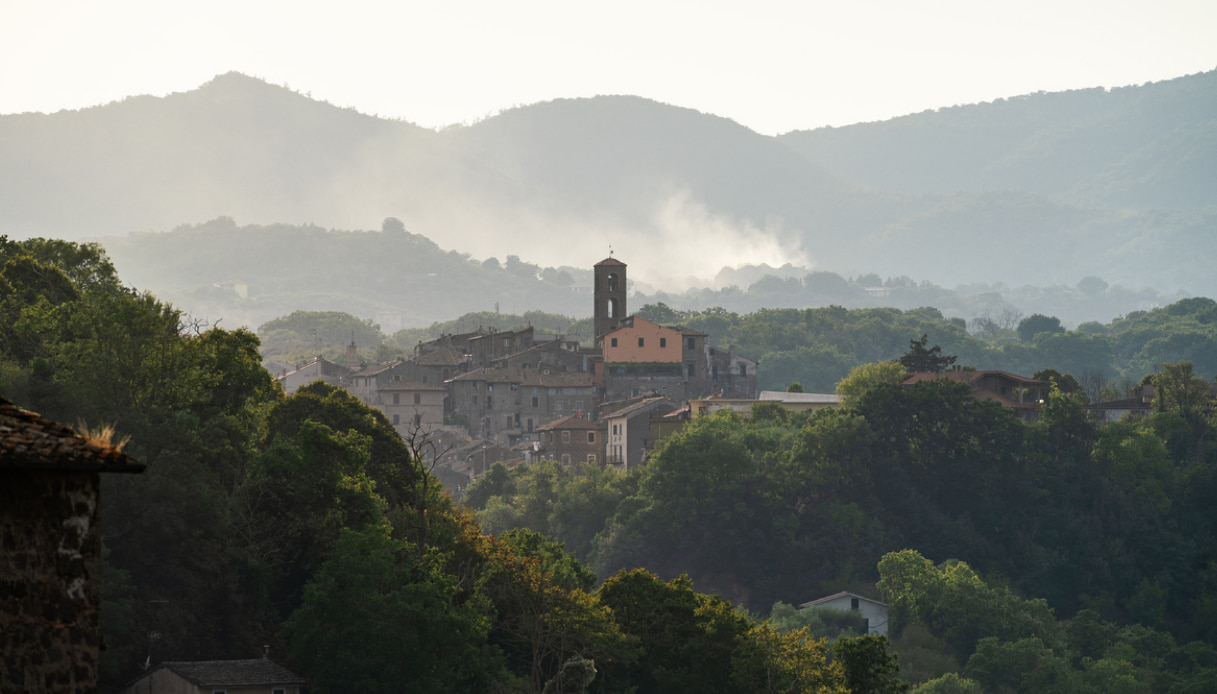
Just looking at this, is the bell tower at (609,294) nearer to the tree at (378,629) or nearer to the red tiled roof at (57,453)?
the tree at (378,629)

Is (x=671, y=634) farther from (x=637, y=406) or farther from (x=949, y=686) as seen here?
(x=637, y=406)

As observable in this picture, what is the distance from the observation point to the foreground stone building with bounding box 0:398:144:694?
21.3ft

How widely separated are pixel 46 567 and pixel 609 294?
102612 mm

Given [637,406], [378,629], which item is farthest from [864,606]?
[378,629]

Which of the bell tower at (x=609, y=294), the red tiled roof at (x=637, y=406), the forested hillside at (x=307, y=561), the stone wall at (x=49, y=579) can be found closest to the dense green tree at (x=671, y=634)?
the forested hillside at (x=307, y=561)

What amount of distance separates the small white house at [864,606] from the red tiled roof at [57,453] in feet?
197

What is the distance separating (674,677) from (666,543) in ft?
115

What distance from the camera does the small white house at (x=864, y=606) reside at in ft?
213

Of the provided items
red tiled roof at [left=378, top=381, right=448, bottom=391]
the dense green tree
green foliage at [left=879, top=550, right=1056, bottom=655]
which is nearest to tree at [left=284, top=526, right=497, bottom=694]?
the dense green tree

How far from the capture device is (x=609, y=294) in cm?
10912

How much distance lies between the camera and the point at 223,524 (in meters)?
34.2

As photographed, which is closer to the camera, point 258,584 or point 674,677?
point 258,584

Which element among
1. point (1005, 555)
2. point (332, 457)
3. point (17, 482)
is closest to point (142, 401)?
point (332, 457)

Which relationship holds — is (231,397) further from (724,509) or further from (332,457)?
(724,509)
